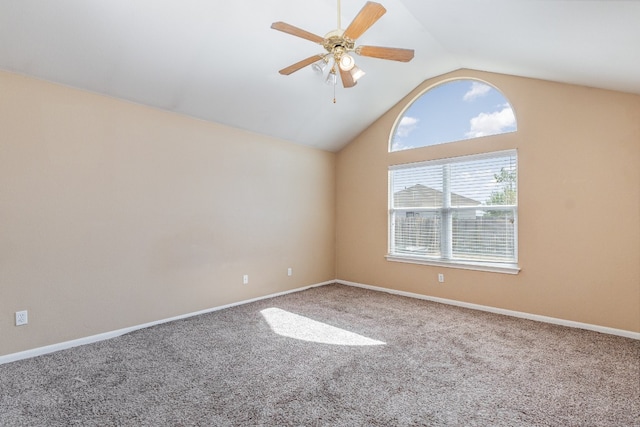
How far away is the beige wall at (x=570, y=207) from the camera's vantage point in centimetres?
A: 324

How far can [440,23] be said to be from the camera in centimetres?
306

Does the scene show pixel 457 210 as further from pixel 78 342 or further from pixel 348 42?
pixel 78 342

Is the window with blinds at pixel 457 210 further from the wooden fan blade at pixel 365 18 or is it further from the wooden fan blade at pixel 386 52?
the wooden fan blade at pixel 365 18

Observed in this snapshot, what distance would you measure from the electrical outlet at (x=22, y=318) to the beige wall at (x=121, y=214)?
0.04m

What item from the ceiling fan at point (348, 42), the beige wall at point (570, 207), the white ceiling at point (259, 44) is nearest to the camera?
the ceiling fan at point (348, 42)

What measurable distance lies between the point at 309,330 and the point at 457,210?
268 cm

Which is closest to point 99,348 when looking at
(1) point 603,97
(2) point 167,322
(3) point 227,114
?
(2) point 167,322

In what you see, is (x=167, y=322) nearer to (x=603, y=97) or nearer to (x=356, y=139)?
(x=356, y=139)

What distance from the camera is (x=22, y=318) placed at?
8.98 feet

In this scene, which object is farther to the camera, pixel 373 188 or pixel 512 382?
pixel 373 188

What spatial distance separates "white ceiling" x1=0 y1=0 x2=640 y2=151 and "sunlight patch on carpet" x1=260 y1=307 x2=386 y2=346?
265cm

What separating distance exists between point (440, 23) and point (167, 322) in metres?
4.34

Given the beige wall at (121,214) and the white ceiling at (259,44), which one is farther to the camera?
the beige wall at (121,214)

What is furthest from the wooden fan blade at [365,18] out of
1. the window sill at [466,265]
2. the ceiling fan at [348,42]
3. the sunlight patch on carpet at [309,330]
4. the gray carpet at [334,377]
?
the window sill at [466,265]
